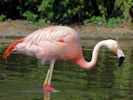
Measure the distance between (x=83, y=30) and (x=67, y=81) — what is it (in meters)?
12.8

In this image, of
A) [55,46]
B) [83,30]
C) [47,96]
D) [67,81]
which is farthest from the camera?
[83,30]

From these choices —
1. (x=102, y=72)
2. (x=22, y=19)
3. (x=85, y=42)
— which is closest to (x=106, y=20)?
(x=22, y=19)

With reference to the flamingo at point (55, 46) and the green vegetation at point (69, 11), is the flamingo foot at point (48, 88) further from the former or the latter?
the green vegetation at point (69, 11)

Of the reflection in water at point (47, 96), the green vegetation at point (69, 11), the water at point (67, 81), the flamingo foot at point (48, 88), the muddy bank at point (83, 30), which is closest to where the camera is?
the reflection in water at point (47, 96)

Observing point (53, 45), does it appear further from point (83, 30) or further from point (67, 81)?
point (83, 30)

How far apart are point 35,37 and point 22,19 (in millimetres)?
15354

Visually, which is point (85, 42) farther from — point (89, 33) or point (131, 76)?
point (131, 76)

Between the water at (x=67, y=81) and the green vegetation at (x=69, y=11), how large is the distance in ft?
30.0

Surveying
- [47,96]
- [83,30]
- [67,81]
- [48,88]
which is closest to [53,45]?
[48,88]

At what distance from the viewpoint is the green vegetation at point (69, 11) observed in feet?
77.8

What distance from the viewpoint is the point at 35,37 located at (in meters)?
10.1

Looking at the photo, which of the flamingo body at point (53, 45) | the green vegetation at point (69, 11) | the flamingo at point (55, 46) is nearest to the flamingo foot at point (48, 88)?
the flamingo at point (55, 46)

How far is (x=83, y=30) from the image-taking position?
2358 cm

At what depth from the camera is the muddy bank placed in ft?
71.4
